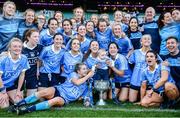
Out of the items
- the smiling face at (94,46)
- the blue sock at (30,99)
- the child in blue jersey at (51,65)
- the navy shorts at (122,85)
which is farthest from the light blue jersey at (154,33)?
the blue sock at (30,99)

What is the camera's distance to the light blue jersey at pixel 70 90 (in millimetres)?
6538

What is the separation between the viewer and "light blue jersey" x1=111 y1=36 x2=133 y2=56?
746 cm

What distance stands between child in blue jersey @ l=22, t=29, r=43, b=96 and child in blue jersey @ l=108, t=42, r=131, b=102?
131 cm

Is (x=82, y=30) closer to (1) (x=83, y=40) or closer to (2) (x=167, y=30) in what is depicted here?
(1) (x=83, y=40)

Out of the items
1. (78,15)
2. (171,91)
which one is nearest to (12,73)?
(78,15)

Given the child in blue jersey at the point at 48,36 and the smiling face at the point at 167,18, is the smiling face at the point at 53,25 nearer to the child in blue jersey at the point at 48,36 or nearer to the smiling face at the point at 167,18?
the child in blue jersey at the point at 48,36

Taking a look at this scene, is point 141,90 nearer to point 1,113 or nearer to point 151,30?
point 151,30

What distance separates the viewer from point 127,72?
738 centimetres

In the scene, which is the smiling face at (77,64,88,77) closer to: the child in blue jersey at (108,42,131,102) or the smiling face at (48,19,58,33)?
the child in blue jersey at (108,42,131,102)

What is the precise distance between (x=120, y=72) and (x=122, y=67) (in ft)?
0.35

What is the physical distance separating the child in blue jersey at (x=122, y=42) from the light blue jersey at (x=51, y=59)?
1.08 meters

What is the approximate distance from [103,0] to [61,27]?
7927 millimetres

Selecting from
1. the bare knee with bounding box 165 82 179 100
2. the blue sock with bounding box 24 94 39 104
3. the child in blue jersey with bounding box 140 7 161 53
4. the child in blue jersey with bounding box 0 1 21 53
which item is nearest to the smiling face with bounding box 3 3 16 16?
the child in blue jersey with bounding box 0 1 21 53

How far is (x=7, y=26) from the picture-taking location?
→ 7.42 meters
